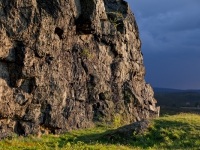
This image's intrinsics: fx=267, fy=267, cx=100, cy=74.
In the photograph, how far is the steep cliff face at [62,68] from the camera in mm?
31234

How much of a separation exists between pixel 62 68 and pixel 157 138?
16858 millimetres

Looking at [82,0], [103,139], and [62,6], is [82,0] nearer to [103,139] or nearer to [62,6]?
[62,6]

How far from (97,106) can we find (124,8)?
28114 mm

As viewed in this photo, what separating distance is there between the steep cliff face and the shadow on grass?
17.9 feet

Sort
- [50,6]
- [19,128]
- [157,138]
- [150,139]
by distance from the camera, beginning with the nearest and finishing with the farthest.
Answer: [150,139] → [157,138] → [19,128] → [50,6]

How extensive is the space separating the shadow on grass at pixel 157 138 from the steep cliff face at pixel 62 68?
5.47 m

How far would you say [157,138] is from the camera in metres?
31.7

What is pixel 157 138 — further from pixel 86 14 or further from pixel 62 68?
pixel 86 14

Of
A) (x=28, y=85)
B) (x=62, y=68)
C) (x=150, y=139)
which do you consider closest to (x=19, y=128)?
(x=28, y=85)

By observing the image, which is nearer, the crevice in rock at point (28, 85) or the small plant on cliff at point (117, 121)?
the crevice in rock at point (28, 85)

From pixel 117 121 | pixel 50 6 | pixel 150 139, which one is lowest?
pixel 150 139

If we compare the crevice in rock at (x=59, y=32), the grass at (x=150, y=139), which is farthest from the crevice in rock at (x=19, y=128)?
the crevice in rock at (x=59, y=32)

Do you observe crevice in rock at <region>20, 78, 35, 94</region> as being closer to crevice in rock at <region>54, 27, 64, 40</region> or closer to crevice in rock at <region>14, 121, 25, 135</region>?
crevice in rock at <region>14, 121, 25, 135</region>

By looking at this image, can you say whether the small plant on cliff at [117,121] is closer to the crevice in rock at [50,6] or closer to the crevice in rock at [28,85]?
the crevice in rock at [28,85]
